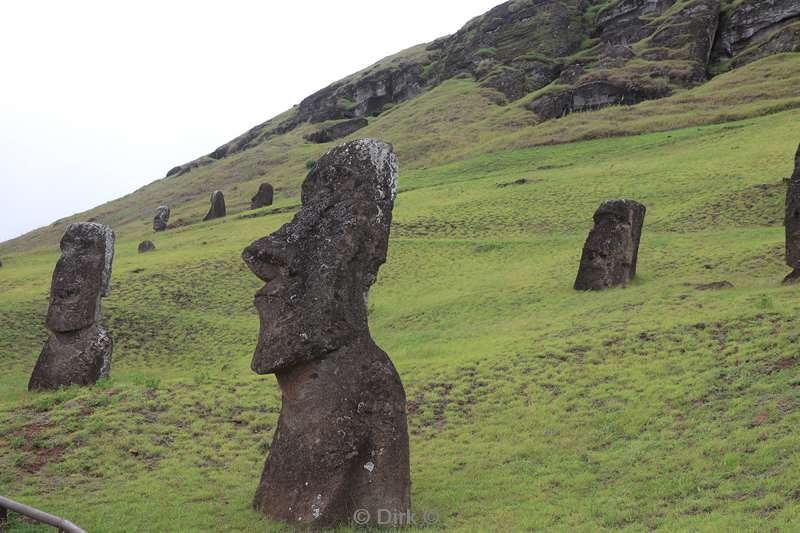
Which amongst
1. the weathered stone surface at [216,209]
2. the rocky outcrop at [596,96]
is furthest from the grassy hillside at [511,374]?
the rocky outcrop at [596,96]

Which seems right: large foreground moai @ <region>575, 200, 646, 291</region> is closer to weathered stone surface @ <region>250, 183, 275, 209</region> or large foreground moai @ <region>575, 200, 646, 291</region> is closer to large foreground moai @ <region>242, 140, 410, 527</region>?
large foreground moai @ <region>242, 140, 410, 527</region>

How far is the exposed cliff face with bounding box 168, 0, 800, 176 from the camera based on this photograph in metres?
74.2

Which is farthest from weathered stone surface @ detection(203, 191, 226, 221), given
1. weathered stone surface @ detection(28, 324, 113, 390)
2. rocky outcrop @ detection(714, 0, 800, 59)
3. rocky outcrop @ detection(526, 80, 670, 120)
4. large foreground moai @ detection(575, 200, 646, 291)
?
rocky outcrop @ detection(714, 0, 800, 59)

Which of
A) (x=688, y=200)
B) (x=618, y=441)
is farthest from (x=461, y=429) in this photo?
(x=688, y=200)

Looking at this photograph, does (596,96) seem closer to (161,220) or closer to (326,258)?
(161,220)

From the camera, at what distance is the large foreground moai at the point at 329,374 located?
8727 millimetres

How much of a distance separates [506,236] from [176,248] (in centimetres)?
1950

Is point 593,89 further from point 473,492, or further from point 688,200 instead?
point 473,492

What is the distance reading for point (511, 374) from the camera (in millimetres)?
15695

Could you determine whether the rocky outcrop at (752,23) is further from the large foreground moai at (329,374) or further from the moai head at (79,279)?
the large foreground moai at (329,374)

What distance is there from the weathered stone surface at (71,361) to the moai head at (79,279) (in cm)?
27

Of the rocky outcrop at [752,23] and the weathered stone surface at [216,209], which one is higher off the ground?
the weathered stone surface at [216,209]

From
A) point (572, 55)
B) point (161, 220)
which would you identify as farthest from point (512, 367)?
point (572, 55)

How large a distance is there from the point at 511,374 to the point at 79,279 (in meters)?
11.1
